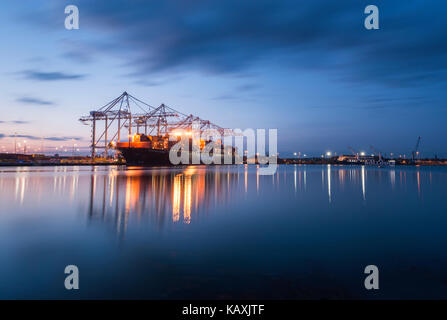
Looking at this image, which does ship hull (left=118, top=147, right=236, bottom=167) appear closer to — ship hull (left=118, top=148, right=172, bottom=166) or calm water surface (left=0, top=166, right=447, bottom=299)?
ship hull (left=118, top=148, right=172, bottom=166)

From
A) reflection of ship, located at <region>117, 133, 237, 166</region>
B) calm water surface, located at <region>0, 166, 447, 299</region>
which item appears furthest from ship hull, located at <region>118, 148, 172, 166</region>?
calm water surface, located at <region>0, 166, 447, 299</region>

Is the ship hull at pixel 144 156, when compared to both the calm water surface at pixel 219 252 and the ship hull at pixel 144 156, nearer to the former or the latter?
the ship hull at pixel 144 156

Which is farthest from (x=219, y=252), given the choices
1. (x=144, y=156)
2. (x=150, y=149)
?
(x=150, y=149)

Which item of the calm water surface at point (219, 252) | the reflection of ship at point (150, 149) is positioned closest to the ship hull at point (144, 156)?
the reflection of ship at point (150, 149)

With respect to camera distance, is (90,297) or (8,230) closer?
(90,297)

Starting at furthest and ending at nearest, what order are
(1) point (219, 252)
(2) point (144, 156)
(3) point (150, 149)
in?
1. (3) point (150, 149)
2. (2) point (144, 156)
3. (1) point (219, 252)

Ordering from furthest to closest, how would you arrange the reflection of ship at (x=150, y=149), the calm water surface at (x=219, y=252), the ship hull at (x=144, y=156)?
the reflection of ship at (x=150, y=149)
the ship hull at (x=144, y=156)
the calm water surface at (x=219, y=252)

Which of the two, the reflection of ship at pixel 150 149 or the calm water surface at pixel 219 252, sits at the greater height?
the reflection of ship at pixel 150 149

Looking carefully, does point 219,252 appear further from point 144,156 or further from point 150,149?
point 150,149
